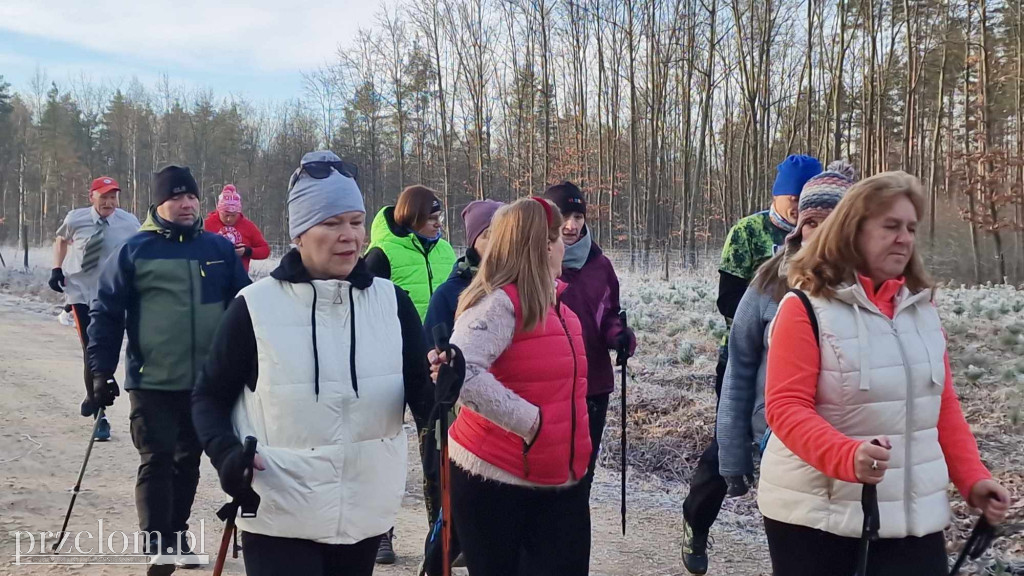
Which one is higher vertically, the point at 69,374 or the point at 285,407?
the point at 285,407

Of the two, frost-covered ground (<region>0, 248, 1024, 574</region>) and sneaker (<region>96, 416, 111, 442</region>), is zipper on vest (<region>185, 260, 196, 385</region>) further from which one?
sneaker (<region>96, 416, 111, 442</region>)

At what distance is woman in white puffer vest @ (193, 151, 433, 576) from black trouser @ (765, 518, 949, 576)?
1.36 m

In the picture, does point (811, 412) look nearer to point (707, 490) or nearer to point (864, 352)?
point (864, 352)

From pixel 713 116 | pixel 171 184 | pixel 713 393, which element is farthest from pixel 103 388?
pixel 713 116

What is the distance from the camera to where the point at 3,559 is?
487 centimetres

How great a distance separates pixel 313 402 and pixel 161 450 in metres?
2.13

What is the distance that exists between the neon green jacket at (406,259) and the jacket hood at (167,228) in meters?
1.15

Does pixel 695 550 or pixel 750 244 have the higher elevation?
pixel 750 244

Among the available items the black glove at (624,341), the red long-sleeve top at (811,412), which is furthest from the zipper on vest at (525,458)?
the black glove at (624,341)

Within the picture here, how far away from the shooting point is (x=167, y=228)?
14.6ft

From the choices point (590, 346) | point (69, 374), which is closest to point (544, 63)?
point (69, 374)

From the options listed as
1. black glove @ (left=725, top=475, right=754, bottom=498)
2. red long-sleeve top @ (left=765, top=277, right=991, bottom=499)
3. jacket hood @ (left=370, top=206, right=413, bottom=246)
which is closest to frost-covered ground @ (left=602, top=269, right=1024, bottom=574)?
black glove @ (left=725, top=475, right=754, bottom=498)

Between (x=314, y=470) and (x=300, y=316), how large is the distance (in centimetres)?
52

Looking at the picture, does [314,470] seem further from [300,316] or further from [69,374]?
[69,374]
